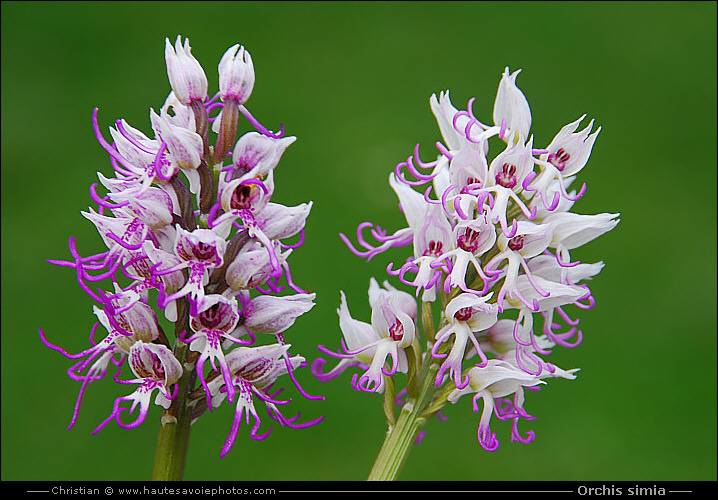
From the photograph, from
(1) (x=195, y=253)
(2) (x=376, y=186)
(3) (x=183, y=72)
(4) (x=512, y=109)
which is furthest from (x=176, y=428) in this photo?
(2) (x=376, y=186)

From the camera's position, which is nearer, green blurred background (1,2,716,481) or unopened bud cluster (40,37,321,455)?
unopened bud cluster (40,37,321,455)

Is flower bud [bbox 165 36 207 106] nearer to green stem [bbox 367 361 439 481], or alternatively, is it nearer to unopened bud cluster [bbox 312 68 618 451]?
unopened bud cluster [bbox 312 68 618 451]

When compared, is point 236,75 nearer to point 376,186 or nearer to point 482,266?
point 482,266

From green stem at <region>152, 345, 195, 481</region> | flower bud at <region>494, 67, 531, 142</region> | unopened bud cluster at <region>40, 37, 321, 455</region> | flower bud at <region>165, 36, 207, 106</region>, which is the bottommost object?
green stem at <region>152, 345, 195, 481</region>

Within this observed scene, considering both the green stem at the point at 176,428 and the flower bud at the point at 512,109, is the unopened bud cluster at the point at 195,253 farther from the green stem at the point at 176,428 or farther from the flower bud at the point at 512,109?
the flower bud at the point at 512,109

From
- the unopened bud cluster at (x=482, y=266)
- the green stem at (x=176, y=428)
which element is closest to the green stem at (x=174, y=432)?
the green stem at (x=176, y=428)

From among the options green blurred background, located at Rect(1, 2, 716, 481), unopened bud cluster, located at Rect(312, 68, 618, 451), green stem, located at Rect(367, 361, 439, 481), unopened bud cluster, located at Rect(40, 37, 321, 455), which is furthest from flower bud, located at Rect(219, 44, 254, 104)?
green blurred background, located at Rect(1, 2, 716, 481)

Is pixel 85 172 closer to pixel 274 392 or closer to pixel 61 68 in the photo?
pixel 61 68
